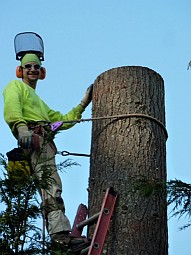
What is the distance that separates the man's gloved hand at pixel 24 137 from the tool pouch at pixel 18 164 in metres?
0.04

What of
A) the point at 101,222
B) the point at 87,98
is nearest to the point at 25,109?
the point at 87,98

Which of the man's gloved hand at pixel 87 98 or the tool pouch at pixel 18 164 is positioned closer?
the tool pouch at pixel 18 164

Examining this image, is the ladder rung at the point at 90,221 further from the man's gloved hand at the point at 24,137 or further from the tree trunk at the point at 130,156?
the man's gloved hand at the point at 24,137

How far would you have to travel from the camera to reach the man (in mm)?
5031

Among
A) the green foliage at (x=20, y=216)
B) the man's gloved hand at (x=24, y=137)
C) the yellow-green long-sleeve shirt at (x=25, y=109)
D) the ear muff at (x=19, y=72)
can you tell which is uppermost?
the ear muff at (x=19, y=72)

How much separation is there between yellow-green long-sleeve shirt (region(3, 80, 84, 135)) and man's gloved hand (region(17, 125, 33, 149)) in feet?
0.29

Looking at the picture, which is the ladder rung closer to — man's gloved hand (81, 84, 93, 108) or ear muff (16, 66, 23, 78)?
man's gloved hand (81, 84, 93, 108)

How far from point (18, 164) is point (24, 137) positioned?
0.42m

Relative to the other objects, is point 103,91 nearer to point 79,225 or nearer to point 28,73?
point 79,225

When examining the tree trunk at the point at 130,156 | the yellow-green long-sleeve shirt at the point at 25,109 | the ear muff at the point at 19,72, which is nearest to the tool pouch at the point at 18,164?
the yellow-green long-sleeve shirt at the point at 25,109

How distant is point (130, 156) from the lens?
4863 millimetres

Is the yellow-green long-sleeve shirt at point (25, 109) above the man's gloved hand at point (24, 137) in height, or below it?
above

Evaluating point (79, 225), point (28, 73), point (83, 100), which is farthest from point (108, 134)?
point (28, 73)

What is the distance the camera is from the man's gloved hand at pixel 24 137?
527 cm
